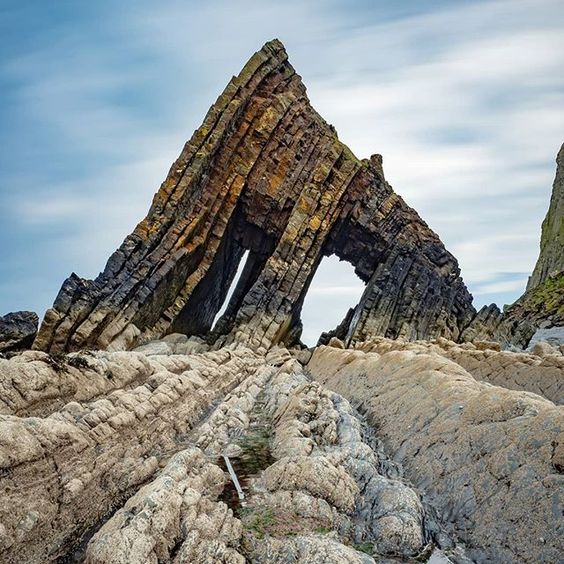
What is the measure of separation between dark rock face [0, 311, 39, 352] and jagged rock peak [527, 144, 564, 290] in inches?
3446

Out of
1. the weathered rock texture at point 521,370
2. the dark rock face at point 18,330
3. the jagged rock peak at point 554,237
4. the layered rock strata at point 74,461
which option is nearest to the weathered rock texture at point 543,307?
the jagged rock peak at point 554,237

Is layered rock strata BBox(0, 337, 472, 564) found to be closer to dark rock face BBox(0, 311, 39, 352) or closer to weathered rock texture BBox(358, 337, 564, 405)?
weathered rock texture BBox(358, 337, 564, 405)

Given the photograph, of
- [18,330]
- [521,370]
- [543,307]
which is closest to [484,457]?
[521,370]

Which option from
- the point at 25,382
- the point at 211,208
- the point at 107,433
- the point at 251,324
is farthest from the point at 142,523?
the point at 211,208

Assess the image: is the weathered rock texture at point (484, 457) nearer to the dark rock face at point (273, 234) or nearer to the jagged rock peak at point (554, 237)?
the dark rock face at point (273, 234)

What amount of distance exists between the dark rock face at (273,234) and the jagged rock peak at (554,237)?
49.9m

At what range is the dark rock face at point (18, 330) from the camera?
135ft

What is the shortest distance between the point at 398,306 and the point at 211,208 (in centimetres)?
2203

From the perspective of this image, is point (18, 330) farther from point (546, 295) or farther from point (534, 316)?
point (546, 295)

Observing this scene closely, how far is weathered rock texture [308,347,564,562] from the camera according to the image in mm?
9750

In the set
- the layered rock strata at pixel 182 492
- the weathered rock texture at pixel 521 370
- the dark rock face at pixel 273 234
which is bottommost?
the layered rock strata at pixel 182 492

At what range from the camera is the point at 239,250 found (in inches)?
2665

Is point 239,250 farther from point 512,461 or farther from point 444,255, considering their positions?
point 512,461

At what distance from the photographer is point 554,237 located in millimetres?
106875
